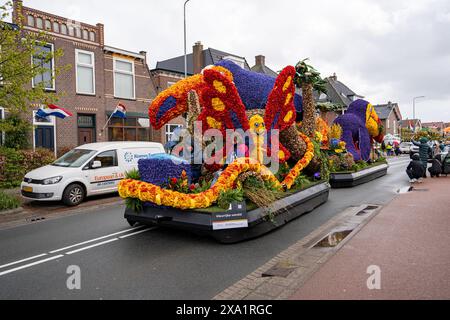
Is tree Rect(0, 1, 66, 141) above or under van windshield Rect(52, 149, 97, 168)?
above

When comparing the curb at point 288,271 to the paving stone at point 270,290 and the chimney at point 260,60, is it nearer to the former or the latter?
the paving stone at point 270,290

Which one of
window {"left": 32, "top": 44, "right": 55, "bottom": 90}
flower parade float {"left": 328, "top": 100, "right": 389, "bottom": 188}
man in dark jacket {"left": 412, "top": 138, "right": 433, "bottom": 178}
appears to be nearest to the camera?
window {"left": 32, "top": 44, "right": 55, "bottom": 90}

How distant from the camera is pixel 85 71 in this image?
60.8 ft

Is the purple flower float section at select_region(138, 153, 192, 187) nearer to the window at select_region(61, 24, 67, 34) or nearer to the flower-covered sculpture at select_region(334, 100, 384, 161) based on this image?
the flower-covered sculpture at select_region(334, 100, 384, 161)

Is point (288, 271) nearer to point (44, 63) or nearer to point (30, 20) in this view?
point (44, 63)

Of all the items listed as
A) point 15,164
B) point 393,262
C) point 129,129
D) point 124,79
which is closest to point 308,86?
point 393,262

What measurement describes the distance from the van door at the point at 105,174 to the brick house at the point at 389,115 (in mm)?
47336

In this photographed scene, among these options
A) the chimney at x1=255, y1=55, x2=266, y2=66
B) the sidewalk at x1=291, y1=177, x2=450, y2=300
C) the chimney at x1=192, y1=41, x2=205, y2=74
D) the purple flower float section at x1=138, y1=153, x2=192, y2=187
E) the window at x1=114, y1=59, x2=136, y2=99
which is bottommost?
the sidewalk at x1=291, y1=177, x2=450, y2=300

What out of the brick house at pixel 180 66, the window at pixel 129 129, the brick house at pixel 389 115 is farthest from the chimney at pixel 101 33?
the brick house at pixel 389 115

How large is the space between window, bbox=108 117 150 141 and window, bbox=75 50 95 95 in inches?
89.5

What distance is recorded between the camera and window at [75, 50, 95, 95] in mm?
18219

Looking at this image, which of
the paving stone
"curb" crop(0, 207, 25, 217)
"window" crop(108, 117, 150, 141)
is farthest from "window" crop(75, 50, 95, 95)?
the paving stone
